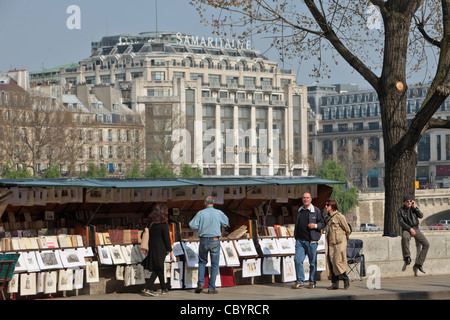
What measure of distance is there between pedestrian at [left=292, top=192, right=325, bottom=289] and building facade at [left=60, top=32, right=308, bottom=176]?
12227 centimetres

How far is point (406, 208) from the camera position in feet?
79.2

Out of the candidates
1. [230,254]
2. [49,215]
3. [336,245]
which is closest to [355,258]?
[336,245]

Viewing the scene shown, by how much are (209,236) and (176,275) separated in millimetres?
1366

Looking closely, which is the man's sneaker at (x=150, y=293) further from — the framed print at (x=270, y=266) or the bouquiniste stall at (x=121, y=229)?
the framed print at (x=270, y=266)

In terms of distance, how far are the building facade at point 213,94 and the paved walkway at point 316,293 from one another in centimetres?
12155

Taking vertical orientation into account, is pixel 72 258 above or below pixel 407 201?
below

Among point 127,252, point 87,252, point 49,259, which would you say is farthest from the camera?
point 127,252

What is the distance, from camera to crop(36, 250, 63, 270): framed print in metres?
19.8

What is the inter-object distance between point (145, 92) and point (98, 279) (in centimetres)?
14125

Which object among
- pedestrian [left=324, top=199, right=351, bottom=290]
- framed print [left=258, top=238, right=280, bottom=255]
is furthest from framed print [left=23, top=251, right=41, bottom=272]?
pedestrian [left=324, top=199, right=351, bottom=290]

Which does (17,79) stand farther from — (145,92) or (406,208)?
(406,208)

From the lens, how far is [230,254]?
73.0ft

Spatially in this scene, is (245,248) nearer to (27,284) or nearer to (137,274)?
(137,274)

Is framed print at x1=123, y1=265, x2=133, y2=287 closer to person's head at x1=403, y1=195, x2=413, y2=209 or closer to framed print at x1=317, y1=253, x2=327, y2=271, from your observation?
framed print at x1=317, y1=253, x2=327, y2=271
